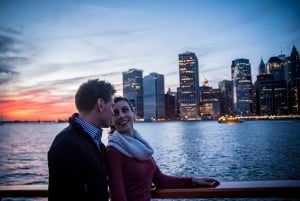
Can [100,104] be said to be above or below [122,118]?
above

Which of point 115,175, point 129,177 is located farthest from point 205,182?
point 115,175

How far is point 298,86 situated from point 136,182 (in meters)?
195

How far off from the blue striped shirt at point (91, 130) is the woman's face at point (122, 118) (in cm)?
54

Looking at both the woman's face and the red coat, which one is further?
the woman's face

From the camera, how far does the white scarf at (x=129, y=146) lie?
254cm

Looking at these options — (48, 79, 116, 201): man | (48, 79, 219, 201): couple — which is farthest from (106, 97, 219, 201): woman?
(48, 79, 116, 201): man

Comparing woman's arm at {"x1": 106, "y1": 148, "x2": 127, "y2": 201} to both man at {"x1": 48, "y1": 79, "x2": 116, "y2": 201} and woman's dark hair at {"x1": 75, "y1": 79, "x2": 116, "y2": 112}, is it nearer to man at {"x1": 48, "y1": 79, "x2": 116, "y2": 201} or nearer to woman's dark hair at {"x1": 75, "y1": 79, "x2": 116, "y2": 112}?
man at {"x1": 48, "y1": 79, "x2": 116, "y2": 201}

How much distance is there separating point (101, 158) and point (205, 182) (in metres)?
1.08

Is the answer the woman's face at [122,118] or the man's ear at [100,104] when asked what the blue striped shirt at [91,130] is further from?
the woman's face at [122,118]

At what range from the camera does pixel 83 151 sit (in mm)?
1965

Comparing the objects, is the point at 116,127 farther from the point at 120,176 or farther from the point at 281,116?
the point at 281,116

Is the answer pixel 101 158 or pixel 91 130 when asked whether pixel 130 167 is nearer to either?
pixel 101 158

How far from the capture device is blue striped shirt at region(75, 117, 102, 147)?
2.15 meters

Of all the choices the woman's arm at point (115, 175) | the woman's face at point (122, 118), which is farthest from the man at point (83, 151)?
the woman's face at point (122, 118)
